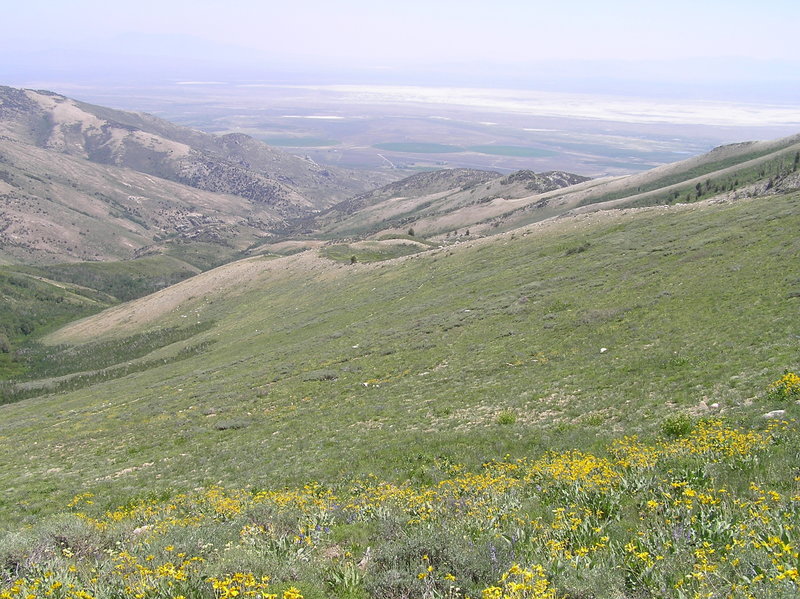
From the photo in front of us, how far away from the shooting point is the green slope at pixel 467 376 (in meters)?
17.5

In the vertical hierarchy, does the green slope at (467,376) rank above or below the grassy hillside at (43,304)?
above

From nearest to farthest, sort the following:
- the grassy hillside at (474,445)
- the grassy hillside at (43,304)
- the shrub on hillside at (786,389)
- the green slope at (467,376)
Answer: the grassy hillside at (474,445) < the shrub on hillside at (786,389) < the green slope at (467,376) < the grassy hillside at (43,304)

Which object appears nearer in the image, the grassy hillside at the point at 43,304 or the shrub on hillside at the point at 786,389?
the shrub on hillside at the point at 786,389

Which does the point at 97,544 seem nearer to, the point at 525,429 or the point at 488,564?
the point at 488,564

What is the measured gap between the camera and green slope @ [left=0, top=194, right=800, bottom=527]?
1747 cm

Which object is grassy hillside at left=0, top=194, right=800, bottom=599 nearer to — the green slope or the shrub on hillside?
the shrub on hillside

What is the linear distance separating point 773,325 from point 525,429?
39.8ft

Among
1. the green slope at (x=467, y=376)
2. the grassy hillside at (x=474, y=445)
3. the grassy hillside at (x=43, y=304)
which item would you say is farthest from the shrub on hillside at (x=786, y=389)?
the grassy hillside at (x=43, y=304)

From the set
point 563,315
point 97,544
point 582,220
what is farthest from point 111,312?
point 97,544

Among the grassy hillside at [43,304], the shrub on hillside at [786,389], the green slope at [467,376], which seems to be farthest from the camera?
the grassy hillside at [43,304]

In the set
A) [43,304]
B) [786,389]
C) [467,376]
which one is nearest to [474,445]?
[467,376]

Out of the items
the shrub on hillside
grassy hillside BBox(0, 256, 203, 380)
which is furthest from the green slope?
grassy hillside BBox(0, 256, 203, 380)

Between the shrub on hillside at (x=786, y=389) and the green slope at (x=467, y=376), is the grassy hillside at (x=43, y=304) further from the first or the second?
the shrub on hillside at (x=786, y=389)

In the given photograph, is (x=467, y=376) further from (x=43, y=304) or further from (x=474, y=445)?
(x=43, y=304)
